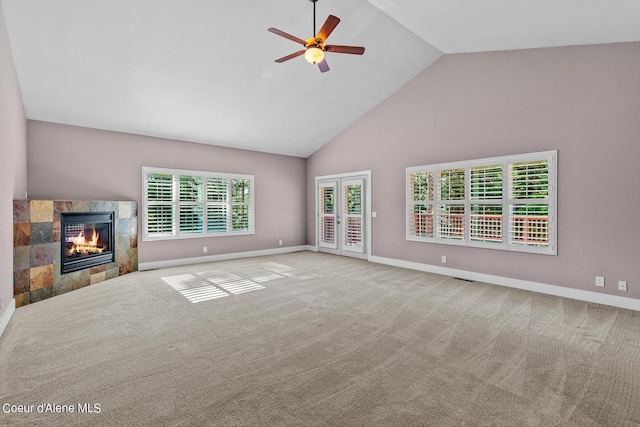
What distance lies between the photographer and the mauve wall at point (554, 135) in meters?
3.97

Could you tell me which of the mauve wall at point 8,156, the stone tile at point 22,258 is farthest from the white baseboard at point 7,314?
the stone tile at point 22,258

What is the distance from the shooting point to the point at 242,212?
784 cm

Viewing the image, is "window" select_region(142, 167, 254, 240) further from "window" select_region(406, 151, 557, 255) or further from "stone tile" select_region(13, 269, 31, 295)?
"window" select_region(406, 151, 557, 255)

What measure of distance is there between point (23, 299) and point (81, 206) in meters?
1.55

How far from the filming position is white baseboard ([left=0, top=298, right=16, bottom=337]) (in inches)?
128

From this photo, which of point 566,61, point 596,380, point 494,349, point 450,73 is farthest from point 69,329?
point 566,61

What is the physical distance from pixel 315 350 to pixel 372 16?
4517 millimetres

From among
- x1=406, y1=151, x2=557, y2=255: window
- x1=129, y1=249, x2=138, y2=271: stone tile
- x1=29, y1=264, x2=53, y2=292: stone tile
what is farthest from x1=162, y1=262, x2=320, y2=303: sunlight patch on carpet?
x1=406, y1=151, x2=557, y2=255: window

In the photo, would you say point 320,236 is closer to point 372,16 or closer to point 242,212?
point 242,212

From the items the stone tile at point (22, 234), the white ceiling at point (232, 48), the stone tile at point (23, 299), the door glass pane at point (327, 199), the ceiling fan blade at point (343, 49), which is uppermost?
the white ceiling at point (232, 48)

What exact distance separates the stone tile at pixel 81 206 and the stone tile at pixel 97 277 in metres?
1.10

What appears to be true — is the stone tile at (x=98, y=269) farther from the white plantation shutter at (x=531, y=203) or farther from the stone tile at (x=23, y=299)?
the white plantation shutter at (x=531, y=203)

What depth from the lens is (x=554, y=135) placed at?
177 inches

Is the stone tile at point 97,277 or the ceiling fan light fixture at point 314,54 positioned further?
the stone tile at point 97,277
